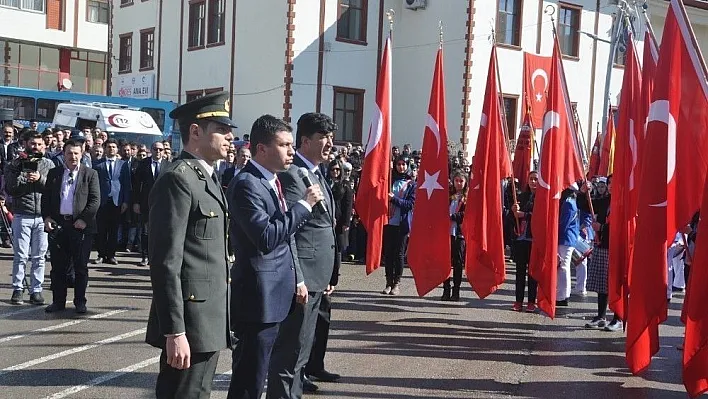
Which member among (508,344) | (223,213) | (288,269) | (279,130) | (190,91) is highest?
(190,91)

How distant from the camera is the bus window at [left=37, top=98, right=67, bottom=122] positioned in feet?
92.6

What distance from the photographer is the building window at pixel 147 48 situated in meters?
33.9

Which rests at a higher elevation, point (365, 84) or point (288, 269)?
point (365, 84)

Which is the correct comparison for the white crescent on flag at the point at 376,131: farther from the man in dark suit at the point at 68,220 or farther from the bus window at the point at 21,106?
the bus window at the point at 21,106

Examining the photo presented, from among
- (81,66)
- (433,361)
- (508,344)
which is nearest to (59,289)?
(433,361)

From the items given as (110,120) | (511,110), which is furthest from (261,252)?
(511,110)

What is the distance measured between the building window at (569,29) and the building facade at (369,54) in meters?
0.04

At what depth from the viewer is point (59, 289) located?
30.4ft

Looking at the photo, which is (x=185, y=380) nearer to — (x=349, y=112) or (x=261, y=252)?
(x=261, y=252)

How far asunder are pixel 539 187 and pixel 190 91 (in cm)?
2366

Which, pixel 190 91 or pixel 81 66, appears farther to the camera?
pixel 81 66

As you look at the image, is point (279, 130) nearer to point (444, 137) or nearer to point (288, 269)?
point (288, 269)

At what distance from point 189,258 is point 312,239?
1891mm

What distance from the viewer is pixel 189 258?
3.89 meters
